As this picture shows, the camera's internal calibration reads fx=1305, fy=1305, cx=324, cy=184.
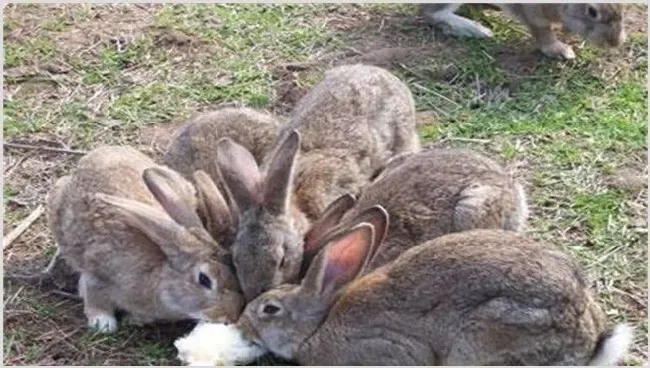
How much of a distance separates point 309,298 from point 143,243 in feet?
2.91

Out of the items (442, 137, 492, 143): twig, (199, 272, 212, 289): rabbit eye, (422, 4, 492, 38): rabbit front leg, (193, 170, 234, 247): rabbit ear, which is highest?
(193, 170, 234, 247): rabbit ear

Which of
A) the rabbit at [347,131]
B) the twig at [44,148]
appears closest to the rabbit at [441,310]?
the rabbit at [347,131]

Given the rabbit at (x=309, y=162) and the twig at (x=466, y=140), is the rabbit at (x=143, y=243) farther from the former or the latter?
the twig at (x=466, y=140)

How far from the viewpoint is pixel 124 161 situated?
233 inches

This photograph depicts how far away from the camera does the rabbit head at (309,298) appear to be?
501 centimetres

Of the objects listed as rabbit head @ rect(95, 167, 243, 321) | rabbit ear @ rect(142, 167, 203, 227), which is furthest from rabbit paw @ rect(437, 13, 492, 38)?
rabbit ear @ rect(142, 167, 203, 227)

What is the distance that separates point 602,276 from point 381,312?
1252mm

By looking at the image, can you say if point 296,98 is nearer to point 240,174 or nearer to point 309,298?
point 240,174

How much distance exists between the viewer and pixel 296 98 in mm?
7391

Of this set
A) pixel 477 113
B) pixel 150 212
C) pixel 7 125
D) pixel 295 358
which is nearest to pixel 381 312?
pixel 295 358

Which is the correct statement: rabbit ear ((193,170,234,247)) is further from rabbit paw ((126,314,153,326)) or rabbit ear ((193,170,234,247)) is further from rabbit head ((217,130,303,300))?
rabbit paw ((126,314,153,326))

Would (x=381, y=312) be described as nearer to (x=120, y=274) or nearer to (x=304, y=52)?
(x=120, y=274)

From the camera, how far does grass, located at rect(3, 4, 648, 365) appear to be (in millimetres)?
5664

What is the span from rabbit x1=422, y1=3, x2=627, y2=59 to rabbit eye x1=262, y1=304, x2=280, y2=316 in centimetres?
361
